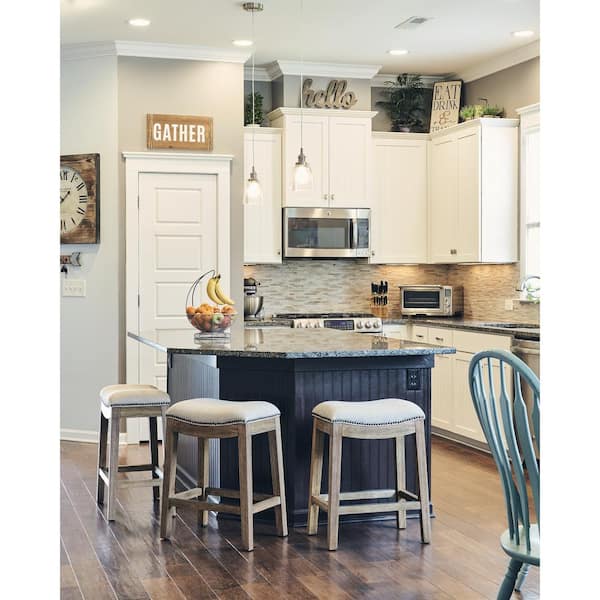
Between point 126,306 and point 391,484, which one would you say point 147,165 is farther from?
point 391,484

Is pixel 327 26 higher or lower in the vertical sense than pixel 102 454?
higher

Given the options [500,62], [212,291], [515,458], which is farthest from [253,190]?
[515,458]

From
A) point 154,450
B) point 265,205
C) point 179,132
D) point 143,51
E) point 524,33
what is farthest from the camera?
point 265,205

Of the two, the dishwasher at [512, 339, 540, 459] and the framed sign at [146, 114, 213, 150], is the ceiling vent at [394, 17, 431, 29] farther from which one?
the dishwasher at [512, 339, 540, 459]

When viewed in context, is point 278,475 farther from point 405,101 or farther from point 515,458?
point 405,101

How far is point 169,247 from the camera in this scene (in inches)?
245

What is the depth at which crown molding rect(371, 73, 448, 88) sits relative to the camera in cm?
721

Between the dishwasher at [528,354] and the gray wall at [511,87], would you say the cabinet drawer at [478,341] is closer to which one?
the dishwasher at [528,354]

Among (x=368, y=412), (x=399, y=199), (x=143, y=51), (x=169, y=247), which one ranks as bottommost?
(x=368, y=412)

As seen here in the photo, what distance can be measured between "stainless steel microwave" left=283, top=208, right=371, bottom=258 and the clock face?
1.55m

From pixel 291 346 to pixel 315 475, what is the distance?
59 cm

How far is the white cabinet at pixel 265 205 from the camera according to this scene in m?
6.62

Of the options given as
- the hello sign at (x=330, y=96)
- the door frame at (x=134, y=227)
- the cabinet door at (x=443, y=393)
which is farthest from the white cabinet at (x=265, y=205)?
the cabinet door at (x=443, y=393)

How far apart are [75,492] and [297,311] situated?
300 cm
